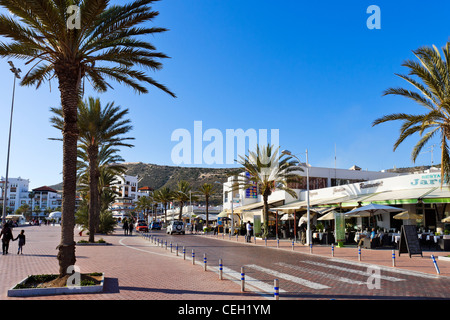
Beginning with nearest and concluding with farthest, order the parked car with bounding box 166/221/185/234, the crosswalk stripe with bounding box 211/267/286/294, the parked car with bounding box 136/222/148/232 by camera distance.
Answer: the crosswalk stripe with bounding box 211/267/286/294
the parked car with bounding box 166/221/185/234
the parked car with bounding box 136/222/148/232

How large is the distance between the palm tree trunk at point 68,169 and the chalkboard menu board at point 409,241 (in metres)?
14.8

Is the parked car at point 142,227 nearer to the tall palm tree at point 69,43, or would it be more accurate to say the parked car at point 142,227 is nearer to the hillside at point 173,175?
the tall palm tree at point 69,43

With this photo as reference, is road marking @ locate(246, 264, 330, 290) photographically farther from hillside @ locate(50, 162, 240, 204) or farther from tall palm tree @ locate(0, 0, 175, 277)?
hillside @ locate(50, 162, 240, 204)

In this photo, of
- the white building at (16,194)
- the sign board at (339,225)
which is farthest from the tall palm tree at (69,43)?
the white building at (16,194)

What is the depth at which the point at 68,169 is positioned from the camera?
424 inches

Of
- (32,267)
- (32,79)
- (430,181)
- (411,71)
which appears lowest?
(32,267)

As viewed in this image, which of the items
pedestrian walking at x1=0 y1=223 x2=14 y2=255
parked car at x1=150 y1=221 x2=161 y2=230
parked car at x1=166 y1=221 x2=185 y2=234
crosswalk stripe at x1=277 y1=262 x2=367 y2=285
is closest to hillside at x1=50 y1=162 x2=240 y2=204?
parked car at x1=150 y1=221 x2=161 y2=230

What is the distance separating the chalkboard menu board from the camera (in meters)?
17.4

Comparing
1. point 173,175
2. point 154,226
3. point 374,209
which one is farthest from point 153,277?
point 173,175

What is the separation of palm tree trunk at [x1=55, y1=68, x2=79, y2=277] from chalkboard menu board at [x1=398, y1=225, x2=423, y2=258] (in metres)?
14.8

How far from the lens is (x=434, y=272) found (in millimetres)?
13188

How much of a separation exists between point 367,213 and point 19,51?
2315 centimetres
